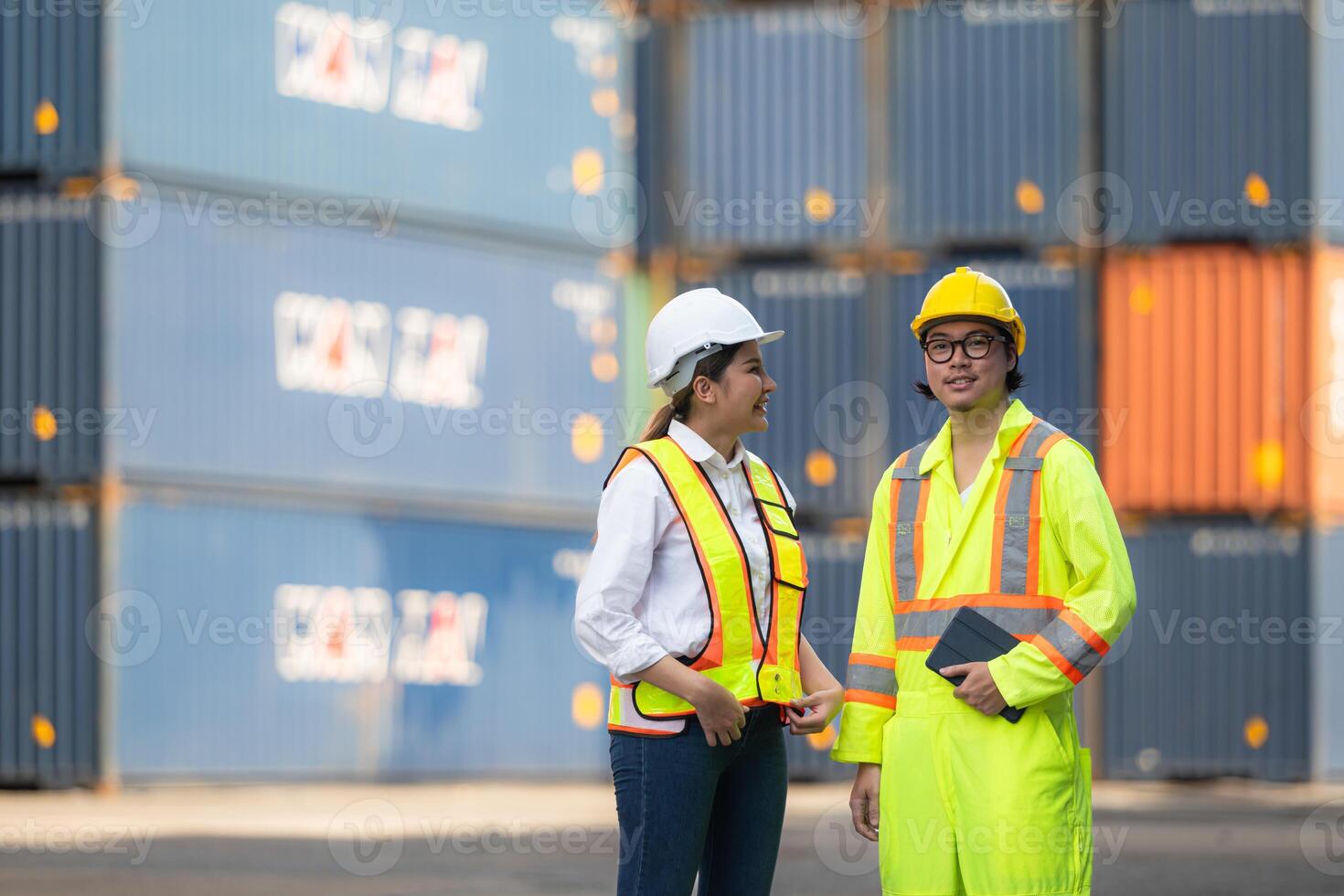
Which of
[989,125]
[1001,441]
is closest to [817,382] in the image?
[989,125]

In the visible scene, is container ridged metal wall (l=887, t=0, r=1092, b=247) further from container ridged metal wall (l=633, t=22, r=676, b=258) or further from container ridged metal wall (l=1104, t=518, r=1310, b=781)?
container ridged metal wall (l=1104, t=518, r=1310, b=781)

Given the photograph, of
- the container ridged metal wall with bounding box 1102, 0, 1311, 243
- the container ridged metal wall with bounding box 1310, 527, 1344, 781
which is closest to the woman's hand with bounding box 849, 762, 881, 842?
the container ridged metal wall with bounding box 1310, 527, 1344, 781

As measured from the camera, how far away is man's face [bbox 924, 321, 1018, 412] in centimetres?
427

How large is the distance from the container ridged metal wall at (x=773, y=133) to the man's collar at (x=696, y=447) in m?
15.9

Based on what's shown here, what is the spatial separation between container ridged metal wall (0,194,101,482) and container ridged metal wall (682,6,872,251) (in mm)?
6405

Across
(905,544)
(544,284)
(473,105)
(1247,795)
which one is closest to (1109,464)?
(1247,795)

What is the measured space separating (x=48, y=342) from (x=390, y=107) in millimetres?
4294

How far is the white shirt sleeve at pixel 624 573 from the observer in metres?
3.98

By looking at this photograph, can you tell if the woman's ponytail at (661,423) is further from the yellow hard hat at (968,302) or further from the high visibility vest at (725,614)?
the yellow hard hat at (968,302)

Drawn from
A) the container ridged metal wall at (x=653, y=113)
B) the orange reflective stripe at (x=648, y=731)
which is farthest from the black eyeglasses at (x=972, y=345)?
the container ridged metal wall at (x=653, y=113)

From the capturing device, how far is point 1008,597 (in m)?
4.15

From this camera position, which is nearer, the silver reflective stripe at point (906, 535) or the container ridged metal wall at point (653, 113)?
the silver reflective stripe at point (906, 535)

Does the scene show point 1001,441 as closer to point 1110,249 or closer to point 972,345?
point 972,345

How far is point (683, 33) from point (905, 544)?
16954 mm
